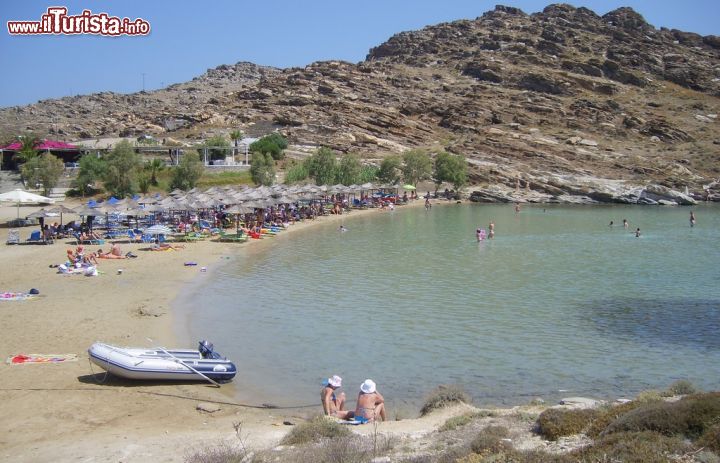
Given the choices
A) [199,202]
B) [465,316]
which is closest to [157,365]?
[465,316]

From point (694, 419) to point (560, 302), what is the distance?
14.1m

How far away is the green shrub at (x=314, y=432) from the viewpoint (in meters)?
9.02

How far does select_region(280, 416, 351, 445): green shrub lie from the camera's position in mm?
9016

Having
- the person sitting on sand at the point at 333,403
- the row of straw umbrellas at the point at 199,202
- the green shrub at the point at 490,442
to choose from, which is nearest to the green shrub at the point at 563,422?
the green shrub at the point at 490,442

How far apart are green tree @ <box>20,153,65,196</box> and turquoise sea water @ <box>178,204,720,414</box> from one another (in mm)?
22824

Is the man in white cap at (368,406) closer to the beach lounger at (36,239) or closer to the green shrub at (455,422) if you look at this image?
the green shrub at (455,422)

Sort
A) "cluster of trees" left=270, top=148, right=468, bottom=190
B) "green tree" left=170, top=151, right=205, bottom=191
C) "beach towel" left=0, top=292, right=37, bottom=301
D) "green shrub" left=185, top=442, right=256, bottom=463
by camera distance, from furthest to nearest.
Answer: "cluster of trees" left=270, top=148, right=468, bottom=190
"green tree" left=170, top=151, right=205, bottom=191
"beach towel" left=0, top=292, right=37, bottom=301
"green shrub" left=185, top=442, right=256, bottom=463

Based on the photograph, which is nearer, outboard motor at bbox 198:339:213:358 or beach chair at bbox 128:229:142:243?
outboard motor at bbox 198:339:213:358

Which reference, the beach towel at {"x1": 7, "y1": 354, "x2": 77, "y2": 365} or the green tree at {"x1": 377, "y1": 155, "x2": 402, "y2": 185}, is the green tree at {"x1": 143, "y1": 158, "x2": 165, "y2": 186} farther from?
the beach towel at {"x1": 7, "y1": 354, "x2": 77, "y2": 365}

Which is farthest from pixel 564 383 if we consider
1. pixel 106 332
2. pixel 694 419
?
pixel 106 332

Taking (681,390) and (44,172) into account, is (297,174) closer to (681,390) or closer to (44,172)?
(44,172)

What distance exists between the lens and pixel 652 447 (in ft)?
22.4

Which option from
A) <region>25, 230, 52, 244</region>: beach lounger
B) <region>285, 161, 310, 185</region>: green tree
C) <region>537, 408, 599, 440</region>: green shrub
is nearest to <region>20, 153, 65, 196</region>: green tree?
<region>25, 230, 52, 244</region>: beach lounger

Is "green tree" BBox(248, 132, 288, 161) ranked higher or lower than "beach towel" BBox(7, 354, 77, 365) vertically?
higher
